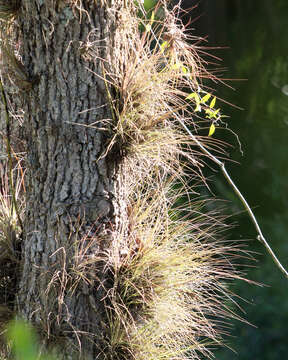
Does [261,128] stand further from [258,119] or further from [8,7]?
[8,7]

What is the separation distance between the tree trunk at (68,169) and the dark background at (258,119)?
1966 millimetres

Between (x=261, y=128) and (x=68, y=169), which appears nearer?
(x=68, y=169)

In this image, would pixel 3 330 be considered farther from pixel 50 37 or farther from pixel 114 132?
pixel 50 37

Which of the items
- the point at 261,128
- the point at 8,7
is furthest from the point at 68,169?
the point at 261,128

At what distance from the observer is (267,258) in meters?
3.02

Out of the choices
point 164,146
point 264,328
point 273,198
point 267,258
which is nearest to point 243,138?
point 273,198

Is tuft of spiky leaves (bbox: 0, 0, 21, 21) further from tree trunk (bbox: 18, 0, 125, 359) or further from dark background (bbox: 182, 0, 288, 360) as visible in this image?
dark background (bbox: 182, 0, 288, 360)

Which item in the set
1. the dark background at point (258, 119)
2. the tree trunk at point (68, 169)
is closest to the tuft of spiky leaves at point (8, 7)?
the tree trunk at point (68, 169)

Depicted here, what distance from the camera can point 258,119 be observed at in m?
3.29

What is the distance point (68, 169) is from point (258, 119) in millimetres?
2367

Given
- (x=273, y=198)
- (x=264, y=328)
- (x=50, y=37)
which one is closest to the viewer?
(x=50, y=37)

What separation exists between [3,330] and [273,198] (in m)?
2.26

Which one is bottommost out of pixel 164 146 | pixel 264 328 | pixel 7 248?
pixel 264 328

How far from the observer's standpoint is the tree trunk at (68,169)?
3.54 feet
